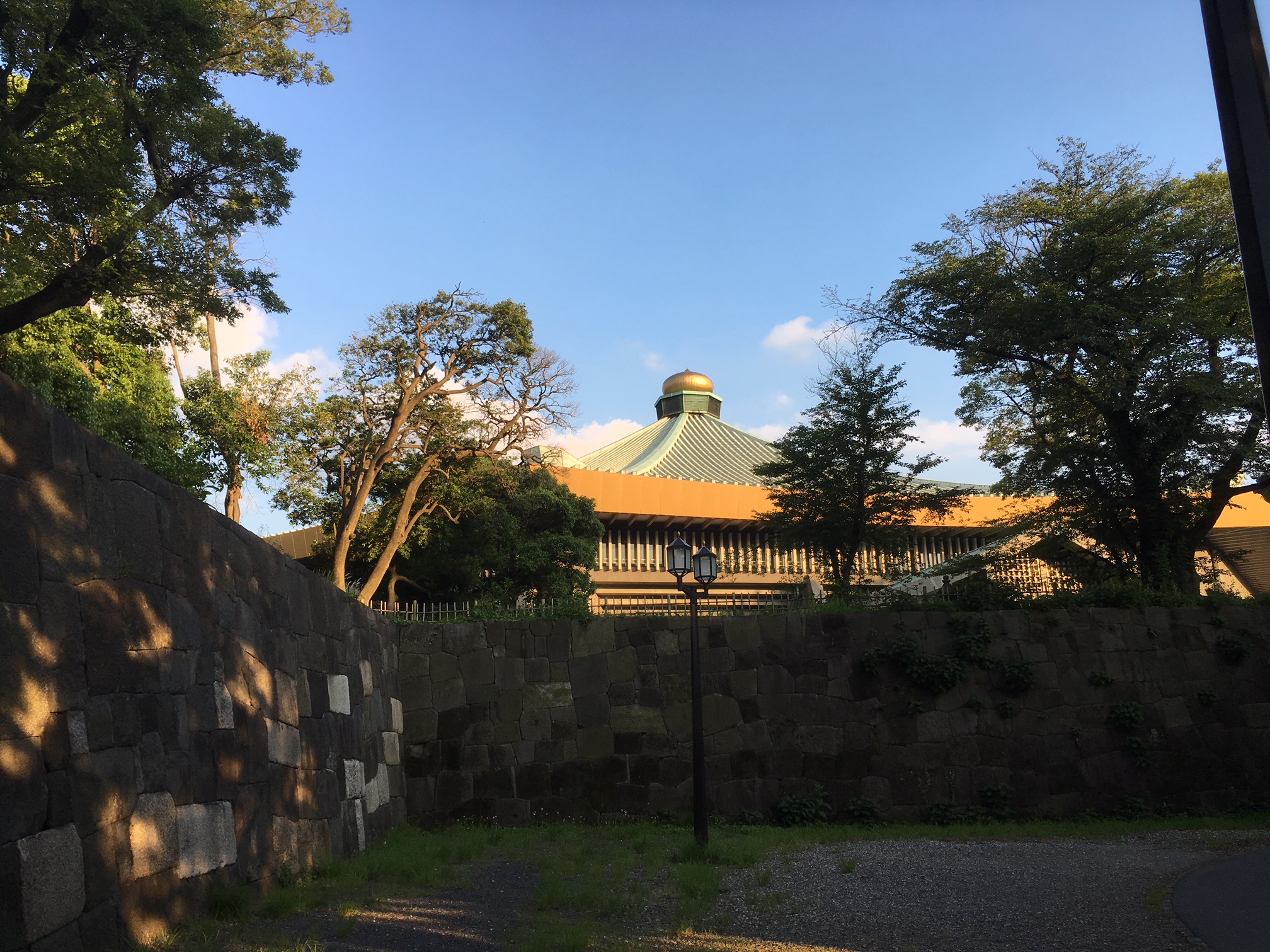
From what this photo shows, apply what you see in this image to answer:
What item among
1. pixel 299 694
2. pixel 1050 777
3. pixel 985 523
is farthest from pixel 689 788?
pixel 985 523

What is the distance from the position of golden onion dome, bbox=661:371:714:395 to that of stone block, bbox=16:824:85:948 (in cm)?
4074

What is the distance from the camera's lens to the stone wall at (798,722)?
11938 mm

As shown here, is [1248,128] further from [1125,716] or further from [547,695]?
[1125,716]

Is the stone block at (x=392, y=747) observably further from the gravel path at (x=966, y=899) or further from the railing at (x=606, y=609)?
the gravel path at (x=966, y=899)

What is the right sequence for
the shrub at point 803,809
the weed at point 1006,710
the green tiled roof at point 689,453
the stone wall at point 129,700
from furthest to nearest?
1. the green tiled roof at point 689,453
2. the weed at point 1006,710
3. the shrub at point 803,809
4. the stone wall at point 129,700

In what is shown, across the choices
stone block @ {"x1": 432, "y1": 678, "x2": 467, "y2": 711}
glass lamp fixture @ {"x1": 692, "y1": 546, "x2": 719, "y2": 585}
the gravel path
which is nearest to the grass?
the gravel path

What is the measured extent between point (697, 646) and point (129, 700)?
19.5 ft

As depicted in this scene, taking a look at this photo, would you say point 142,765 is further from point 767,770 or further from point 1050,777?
point 1050,777

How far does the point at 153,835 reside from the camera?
484cm

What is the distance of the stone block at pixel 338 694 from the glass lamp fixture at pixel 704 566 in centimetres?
363

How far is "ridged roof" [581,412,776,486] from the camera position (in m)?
35.1

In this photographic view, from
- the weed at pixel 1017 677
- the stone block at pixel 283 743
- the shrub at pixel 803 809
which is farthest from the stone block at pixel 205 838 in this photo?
the weed at pixel 1017 677

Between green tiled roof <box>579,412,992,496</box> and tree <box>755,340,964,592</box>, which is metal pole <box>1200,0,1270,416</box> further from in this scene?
green tiled roof <box>579,412,992,496</box>

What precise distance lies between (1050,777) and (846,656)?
3.05 metres
